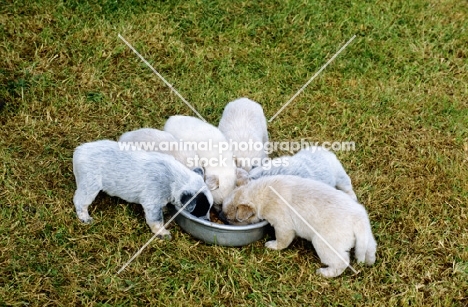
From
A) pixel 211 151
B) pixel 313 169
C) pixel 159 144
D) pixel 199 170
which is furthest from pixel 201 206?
pixel 313 169

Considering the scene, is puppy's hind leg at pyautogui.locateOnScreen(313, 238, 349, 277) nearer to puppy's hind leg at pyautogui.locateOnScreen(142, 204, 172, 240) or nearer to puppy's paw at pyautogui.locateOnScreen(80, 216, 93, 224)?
puppy's hind leg at pyautogui.locateOnScreen(142, 204, 172, 240)

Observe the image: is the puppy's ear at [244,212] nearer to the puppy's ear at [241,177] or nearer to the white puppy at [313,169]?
the puppy's ear at [241,177]

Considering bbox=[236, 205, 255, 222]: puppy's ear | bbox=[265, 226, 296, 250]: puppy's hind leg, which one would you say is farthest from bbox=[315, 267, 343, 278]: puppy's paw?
bbox=[236, 205, 255, 222]: puppy's ear

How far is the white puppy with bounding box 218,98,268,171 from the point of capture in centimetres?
497

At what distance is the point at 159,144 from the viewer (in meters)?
4.70

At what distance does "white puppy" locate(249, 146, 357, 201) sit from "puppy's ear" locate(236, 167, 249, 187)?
67mm

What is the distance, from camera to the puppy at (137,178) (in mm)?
4258

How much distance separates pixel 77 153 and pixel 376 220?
108 inches

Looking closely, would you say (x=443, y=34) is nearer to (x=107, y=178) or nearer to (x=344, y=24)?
(x=344, y=24)

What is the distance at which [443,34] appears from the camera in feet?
24.5

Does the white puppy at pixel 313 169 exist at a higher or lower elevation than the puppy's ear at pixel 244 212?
higher

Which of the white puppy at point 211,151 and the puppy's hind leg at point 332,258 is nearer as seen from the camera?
the puppy's hind leg at point 332,258

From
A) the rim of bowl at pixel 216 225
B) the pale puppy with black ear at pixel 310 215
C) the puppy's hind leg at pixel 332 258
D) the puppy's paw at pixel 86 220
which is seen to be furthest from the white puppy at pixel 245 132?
the puppy's paw at pixel 86 220

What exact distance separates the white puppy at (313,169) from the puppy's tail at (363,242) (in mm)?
769
